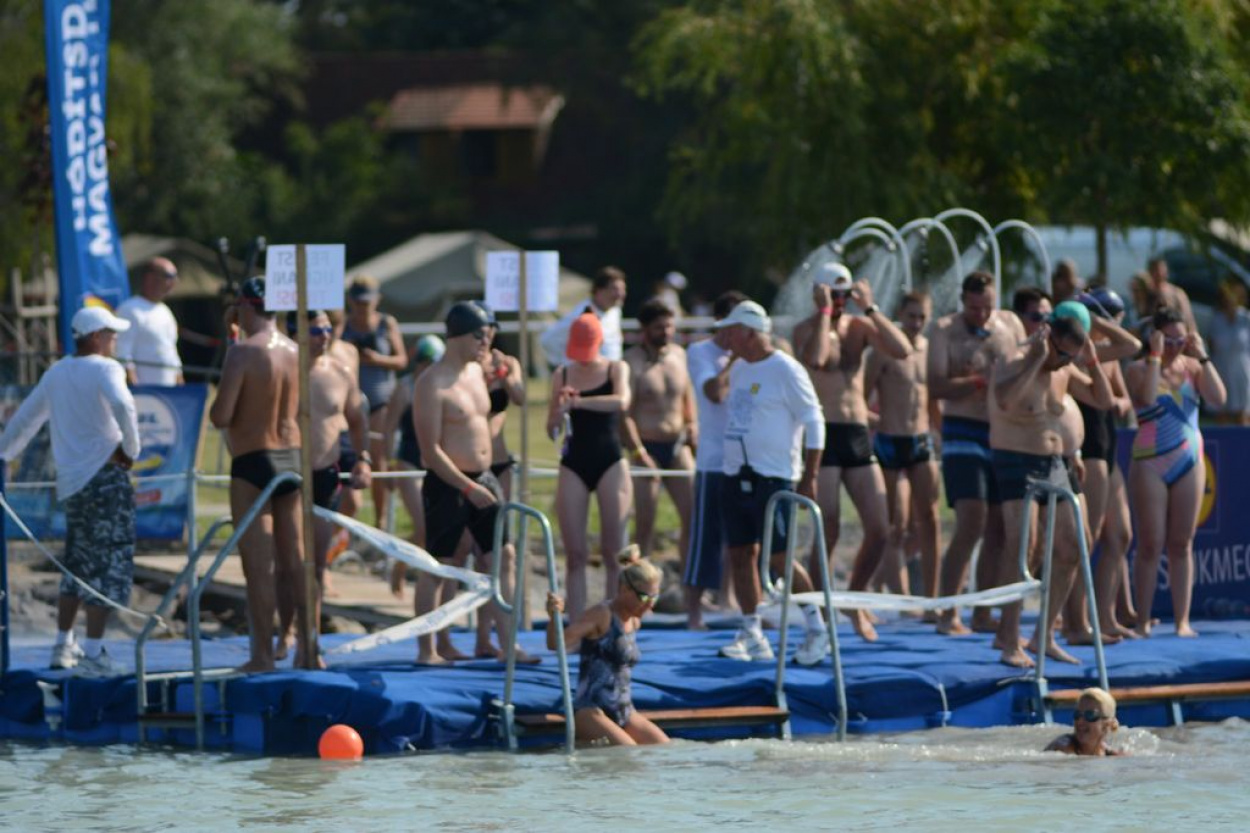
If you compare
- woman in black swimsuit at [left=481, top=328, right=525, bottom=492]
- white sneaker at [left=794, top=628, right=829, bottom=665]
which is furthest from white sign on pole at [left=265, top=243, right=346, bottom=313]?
white sneaker at [left=794, top=628, right=829, bottom=665]

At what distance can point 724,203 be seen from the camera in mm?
36094

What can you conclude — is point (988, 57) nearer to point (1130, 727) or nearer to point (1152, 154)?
point (1152, 154)

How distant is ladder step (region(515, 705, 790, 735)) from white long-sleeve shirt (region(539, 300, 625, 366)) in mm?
2394

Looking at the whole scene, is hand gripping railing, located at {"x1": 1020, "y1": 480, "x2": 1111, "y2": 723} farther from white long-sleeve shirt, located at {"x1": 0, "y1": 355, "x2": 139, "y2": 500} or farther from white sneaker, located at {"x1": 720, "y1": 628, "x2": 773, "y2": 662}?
white long-sleeve shirt, located at {"x1": 0, "y1": 355, "x2": 139, "y2": 500}

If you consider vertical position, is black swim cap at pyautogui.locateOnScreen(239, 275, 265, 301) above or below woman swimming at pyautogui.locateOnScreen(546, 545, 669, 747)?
above

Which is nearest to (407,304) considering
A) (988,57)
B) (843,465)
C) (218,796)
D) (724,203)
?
(724,203)

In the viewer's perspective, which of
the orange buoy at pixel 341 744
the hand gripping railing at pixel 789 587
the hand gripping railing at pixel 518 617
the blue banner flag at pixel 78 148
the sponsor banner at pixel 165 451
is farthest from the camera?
the blue banner flag at pixel 78 148

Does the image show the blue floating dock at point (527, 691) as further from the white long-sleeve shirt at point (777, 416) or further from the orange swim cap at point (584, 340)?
the orange swim cap at point (584, 340)

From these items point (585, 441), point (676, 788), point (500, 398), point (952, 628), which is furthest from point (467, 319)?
point (952, 628)

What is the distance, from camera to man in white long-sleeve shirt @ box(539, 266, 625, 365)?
12602mm

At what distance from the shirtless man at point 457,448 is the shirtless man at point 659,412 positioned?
82.1 inches

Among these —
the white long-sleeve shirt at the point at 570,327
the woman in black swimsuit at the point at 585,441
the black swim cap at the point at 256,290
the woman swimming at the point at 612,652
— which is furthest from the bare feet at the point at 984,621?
the black swim cap at the point at 256,290

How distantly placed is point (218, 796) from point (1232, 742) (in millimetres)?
4930

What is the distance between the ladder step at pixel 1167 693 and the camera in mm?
11062
